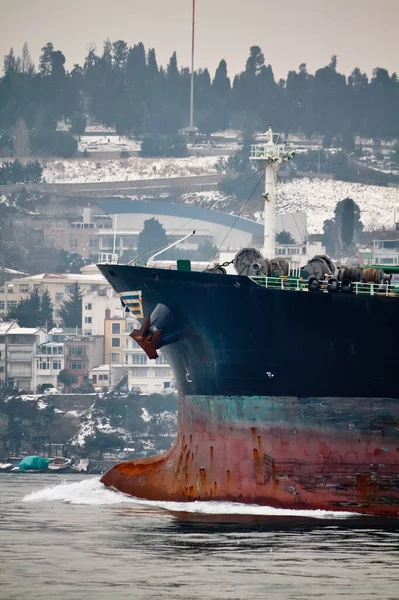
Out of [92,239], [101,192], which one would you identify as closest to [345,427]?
[92,239]

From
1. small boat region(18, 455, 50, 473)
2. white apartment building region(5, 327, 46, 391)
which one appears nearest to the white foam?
small boat region(18, 455, 50, 473)

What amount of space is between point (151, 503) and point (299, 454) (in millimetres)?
5591

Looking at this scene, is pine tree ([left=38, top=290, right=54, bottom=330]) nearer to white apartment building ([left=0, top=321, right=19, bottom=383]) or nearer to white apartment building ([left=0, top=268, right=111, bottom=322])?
white apartment building ([left=0, top=268, right=111, bottom=322])

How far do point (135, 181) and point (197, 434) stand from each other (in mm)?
152440

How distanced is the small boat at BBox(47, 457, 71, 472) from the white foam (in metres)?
28.9

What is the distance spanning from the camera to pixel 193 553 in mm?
38938

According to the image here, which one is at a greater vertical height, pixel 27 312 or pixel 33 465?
pixel 27 312

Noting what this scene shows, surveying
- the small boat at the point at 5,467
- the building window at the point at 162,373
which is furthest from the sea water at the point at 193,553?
the building window at the point at 162,373

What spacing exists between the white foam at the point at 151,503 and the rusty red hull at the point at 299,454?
26 centimetres

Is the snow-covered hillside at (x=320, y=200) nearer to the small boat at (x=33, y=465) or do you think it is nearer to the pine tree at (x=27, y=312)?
the pine tree at (x=27, y=312)

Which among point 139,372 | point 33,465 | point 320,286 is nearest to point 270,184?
point 320,286

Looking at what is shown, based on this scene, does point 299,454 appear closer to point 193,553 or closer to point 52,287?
point 193,553

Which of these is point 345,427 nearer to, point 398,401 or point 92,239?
point 398,401

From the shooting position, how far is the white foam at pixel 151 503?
146 feet
